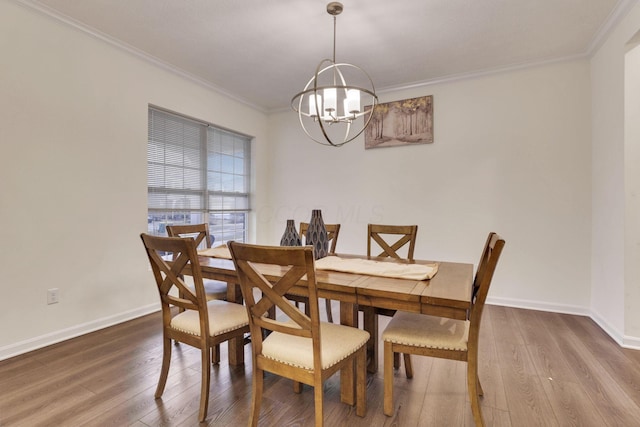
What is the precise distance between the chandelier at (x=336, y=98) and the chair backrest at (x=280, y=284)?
3.26 ft

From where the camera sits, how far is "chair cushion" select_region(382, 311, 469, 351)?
→ 148 cm

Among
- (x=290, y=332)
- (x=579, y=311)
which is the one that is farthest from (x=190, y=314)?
(x=579, y=311)

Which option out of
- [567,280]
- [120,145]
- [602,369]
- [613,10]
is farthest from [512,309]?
[120,145]

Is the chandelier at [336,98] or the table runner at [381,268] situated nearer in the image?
the table runner at [381,268]

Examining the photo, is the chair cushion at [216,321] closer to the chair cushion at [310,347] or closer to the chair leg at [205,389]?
the chair leg at [205,389]

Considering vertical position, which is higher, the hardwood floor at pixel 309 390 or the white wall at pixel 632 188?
the white wall at pixel 632 188

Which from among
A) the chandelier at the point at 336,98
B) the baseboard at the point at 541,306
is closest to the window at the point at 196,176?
the chandelier at the point at 336,98

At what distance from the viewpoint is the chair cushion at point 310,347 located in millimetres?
1340

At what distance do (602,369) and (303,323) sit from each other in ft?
6.84

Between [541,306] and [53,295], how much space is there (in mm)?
4360

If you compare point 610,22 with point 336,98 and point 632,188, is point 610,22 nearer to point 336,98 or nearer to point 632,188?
point 632,188

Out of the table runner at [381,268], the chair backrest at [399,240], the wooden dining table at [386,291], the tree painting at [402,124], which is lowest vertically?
the wooden dining table at [386,291]

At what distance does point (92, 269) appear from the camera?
269 centimetres

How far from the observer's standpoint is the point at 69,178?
252 cm
